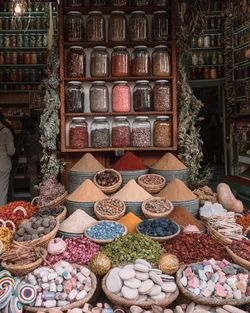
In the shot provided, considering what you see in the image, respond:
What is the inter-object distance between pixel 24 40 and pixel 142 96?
389 centimetres

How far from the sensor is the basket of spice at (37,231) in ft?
8.46

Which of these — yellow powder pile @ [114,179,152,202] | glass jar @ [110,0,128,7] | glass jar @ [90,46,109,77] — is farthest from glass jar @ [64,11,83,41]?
yellow powder pile @ [114,179,152,202]

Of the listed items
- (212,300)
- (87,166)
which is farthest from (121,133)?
(212,300)

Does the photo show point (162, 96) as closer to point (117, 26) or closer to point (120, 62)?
point (120, 62)

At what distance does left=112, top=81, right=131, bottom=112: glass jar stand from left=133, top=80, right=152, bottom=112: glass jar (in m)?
0.07

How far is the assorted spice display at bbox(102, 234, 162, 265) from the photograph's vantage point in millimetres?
2514

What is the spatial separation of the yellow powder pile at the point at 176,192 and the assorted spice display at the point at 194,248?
17.9 inches

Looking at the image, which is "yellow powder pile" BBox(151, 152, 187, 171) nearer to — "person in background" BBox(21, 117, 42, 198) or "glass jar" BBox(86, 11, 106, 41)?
"glass jar" BBox(86, 11, 106, 41)

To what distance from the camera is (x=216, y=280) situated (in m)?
2.30

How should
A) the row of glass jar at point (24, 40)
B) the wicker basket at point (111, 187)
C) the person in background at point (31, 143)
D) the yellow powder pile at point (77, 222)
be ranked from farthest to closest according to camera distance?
the row of glass jar at point (24, 40), the person in background at point (31, 143), the wicker basket at point (111, 187), the yellow powder pile at point (77, 222)

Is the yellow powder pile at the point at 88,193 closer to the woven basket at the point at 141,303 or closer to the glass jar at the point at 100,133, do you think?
the glass jar at the point at 100,133

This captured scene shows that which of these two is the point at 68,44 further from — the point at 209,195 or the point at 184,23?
the point at 209,195

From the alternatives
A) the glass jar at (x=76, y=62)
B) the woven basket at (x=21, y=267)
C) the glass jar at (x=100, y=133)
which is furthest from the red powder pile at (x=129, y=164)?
the woven basket at (x=21, y=267)

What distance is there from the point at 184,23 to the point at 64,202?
1946mm
